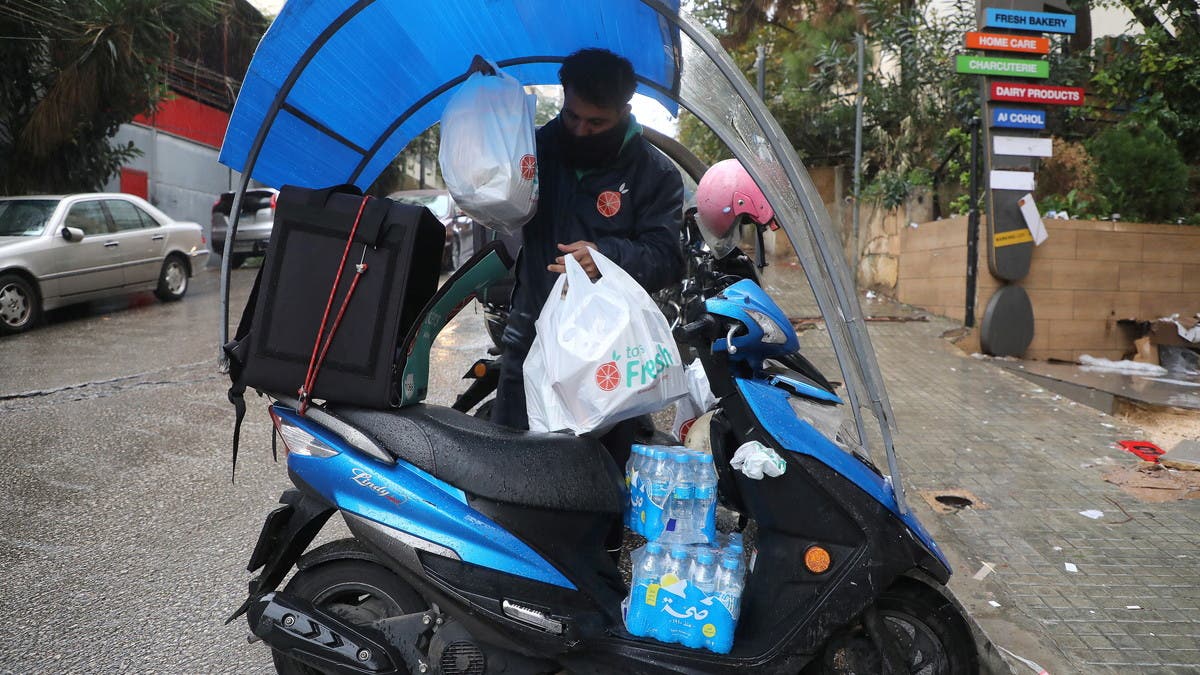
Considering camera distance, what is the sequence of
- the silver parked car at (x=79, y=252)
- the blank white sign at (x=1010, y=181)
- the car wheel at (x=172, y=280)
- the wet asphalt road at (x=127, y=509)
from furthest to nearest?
the car wheel at (x=172, y=280)
the silver parked car at (x=79, y=252)
the blank white sign at (x=1010, y=181)
the wet asphalt road at (x=127, y=509)

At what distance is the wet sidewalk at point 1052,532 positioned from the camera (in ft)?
10.8

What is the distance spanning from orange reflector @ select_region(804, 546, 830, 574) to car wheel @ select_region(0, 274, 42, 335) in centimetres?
1002

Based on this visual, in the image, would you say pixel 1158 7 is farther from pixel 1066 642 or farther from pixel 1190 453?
pixel 1066 642

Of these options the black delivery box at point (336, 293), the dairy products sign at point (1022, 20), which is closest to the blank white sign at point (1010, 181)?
the dairy products sign at point (1022, 20)

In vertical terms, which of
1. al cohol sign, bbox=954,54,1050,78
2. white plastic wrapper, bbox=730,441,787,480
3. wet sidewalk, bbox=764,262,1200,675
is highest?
al cohol sign, bbox=954,54,1050,78

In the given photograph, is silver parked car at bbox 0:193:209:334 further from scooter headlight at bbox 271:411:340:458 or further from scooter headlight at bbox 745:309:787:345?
scooter headlight at bbox 745:309:787:345

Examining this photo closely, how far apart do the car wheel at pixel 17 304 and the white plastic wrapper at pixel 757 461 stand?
32.2 ft

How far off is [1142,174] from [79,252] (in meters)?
12.4

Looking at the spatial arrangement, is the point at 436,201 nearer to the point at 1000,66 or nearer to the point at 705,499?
the point at 1000,66

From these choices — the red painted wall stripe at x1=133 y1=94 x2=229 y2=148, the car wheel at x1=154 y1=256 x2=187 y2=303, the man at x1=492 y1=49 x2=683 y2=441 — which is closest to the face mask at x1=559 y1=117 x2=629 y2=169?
the man at x1=492 y1=49 x2=683 y2=441

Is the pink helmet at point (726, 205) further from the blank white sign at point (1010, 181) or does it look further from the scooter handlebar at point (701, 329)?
the blank white sign at point (1010, 181)

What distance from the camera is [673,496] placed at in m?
2.67

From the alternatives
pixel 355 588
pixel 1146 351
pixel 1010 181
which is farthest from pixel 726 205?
pixel 1146 351

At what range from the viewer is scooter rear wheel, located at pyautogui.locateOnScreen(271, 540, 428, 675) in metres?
2.69
